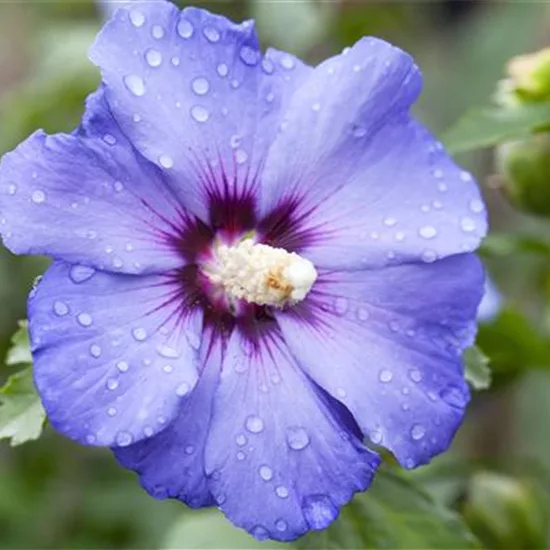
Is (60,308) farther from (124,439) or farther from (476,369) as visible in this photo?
(476,369)

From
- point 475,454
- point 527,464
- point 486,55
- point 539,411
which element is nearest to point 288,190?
point 527,464

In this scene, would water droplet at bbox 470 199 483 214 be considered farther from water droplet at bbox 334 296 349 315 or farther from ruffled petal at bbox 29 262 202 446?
ruffled petal at bbox 29 262 202 446

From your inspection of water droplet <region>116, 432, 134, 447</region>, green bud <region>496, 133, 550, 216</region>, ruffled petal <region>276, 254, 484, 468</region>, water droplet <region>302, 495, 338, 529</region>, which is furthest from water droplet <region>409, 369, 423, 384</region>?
green bud <region>496, 133, 550, 216</region>

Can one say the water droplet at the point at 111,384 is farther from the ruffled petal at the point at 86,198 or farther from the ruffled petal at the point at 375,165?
the ruffled petal at the point at 375,165

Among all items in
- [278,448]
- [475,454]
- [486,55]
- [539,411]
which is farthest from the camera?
[486,55]

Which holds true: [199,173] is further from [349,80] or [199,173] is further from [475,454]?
[475,454]

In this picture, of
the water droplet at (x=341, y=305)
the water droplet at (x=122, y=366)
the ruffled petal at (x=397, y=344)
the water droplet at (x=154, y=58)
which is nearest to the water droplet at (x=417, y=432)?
the ruffled petal at (x=397, y=344)
